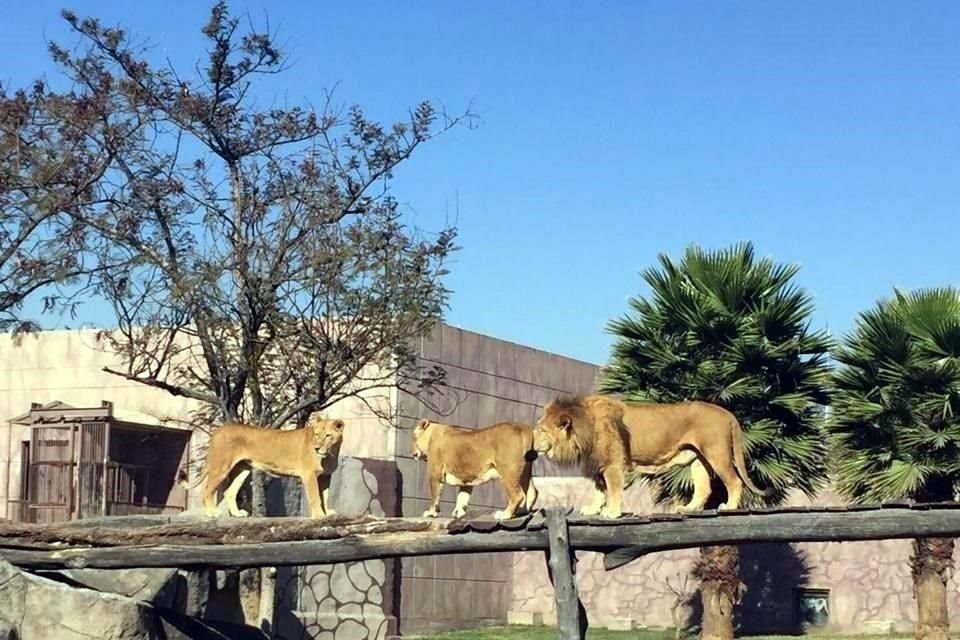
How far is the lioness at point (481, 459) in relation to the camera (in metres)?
13.5

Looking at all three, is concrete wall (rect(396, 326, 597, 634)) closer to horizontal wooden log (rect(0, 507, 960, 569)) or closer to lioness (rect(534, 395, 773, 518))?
horizontal wooden log (rect(0, 507, 960, 569))

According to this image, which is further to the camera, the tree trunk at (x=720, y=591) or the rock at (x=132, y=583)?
the tree trunk at (x=720, y=591)

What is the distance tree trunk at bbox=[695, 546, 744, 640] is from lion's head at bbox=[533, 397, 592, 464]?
32.8ft

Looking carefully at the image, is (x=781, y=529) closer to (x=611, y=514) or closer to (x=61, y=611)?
(x=611, y=514)

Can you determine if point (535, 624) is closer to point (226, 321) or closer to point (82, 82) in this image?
point (226, 321)

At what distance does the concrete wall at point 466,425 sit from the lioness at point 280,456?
10.8m

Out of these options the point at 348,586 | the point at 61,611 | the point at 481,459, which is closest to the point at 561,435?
the point at 481,459

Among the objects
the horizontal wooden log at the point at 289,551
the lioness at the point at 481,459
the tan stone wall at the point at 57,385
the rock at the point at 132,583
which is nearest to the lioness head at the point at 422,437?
the lioness at the point at 481,459

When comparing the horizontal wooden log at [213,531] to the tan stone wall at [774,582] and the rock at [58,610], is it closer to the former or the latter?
the rock at [58,610]

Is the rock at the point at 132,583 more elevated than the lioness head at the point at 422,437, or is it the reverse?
the lioness head at the point at 422,437

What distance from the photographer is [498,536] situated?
12.7 metres

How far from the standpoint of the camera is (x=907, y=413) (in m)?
19.8

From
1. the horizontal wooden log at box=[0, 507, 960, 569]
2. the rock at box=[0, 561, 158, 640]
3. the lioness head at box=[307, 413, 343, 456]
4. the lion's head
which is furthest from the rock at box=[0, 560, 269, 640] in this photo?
the lion's head

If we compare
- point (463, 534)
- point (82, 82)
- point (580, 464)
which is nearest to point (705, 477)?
point (580, 464)
